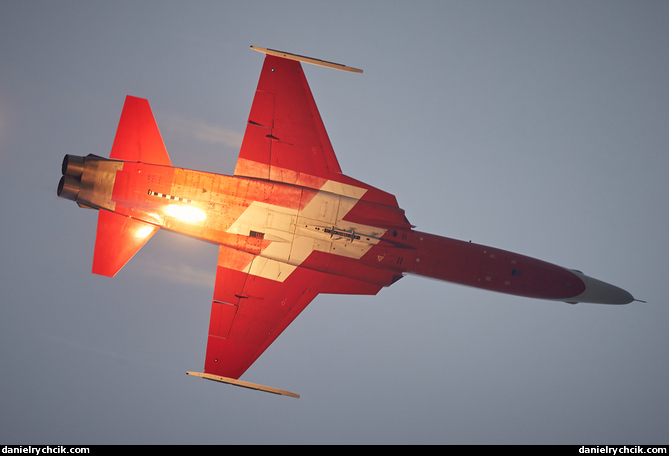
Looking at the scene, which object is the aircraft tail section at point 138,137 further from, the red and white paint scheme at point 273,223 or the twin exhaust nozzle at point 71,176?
the twin exhaust nozzle at point 71,176

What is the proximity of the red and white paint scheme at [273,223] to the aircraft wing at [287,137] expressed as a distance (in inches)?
1.0

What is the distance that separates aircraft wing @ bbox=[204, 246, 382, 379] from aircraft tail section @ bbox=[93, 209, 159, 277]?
7.06 feet

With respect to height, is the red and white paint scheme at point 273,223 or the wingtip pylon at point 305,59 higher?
Result: the wingtip pylon at point 305,59

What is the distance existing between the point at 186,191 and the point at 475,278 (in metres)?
7.70

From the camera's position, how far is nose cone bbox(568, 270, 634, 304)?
12.8 meters

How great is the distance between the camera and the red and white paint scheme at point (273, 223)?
38.5ft

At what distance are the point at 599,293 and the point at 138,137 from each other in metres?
12.9

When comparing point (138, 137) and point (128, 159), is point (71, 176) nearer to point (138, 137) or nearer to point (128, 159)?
point (128, 159)

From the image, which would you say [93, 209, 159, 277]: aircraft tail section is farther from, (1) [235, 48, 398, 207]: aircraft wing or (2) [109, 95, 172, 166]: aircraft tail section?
(1) [235, 48, 398, 207]: aircraft wing

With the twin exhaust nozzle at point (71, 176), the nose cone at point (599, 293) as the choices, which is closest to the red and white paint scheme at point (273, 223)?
the twin exhaust nozzle at point (71, 176)

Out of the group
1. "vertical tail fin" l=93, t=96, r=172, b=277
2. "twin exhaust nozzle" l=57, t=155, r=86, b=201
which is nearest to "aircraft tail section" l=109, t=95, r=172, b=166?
"vertical tail fin" l=93, t=96, r=172, b=277

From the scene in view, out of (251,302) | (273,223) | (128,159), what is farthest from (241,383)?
(128,159)

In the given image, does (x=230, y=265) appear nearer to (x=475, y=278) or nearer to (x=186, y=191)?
(x=186, y=191)
